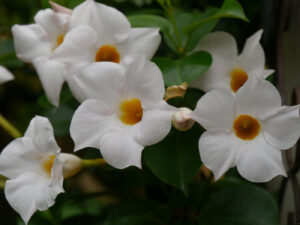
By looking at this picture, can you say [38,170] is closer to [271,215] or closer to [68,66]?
[68,66]

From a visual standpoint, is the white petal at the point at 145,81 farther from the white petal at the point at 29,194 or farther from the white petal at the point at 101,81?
the white petal at the point at 29,194

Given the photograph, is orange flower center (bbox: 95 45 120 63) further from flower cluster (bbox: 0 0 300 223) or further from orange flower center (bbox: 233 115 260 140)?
orange flower center (bbox: 233 115 260 140)

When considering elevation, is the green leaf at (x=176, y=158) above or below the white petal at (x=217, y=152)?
below

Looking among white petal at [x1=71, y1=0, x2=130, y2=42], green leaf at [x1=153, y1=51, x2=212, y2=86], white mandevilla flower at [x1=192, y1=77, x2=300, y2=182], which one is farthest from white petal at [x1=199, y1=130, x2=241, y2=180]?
white petal at [x1=71, y1=0, x2=130, y2=42]

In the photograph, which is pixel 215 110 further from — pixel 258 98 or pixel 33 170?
pixel 33 170

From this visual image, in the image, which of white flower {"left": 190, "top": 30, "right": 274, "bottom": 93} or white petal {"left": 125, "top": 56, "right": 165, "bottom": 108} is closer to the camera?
white petal {"left": 125, "top": 56, "right": 165, "bottom": 108}

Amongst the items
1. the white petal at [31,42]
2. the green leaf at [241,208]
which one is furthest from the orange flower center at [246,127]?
the white petal at [31,42]
